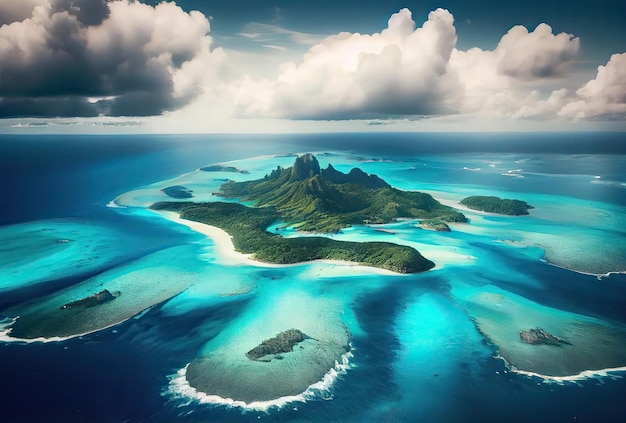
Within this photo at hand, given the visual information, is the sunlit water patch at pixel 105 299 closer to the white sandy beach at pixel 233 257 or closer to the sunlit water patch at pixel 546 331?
the white sandy beach at pixel 233 257

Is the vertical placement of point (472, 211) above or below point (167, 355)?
above

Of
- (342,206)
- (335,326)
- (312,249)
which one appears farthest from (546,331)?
(342,206)

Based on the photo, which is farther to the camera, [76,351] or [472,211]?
[472,211]

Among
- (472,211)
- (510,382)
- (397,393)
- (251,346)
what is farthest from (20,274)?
(472,211)

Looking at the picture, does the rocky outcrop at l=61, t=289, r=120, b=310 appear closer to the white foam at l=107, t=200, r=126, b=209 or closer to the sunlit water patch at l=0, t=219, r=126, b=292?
the sunlit water patch at l=0, t=219, r=126, b=292

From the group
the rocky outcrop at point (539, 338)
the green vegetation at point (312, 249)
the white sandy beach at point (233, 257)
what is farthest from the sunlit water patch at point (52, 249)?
the rocky outcrop at point (539, 338)

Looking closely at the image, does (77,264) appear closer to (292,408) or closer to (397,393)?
(292,408)

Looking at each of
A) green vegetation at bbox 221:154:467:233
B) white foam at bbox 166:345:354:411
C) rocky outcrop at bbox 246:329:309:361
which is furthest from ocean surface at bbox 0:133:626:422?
green vegetation at bbox 221:154:467:233

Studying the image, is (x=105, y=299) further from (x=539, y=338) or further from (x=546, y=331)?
(x=546, y=331)
